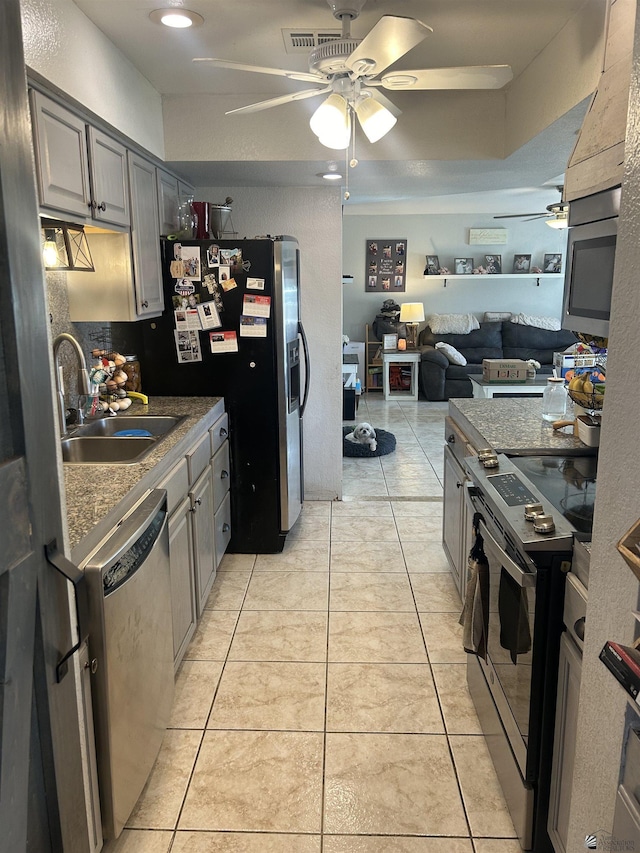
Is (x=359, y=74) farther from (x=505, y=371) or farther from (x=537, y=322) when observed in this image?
(x=537, y=322)

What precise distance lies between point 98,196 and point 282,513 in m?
1.95

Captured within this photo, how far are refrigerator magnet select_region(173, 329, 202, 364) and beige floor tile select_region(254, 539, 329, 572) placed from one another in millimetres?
1204

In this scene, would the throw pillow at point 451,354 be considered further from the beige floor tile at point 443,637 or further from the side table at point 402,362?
the beige floor tile at point 443,637

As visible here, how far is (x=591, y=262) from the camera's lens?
64.7 inches

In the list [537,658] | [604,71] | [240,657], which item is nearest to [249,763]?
[240,657]

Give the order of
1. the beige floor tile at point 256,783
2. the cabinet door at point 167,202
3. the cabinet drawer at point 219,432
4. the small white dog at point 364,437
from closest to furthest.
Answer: the beige floor tile at point 256,783 < the cabinet drawer at point 219,432 < the cabinet door at point 167,202 < the small white dog at point 364,437

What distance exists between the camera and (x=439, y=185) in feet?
14.6

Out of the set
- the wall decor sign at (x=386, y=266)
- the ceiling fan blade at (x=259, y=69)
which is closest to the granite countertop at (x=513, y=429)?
the ceiling fan blade at (x=259, y=69)

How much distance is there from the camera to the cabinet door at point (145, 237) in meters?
2.92

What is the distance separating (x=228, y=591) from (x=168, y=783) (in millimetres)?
1282

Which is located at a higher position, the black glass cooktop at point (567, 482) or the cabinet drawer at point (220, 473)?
the black glass cooktop at point (567, 482)

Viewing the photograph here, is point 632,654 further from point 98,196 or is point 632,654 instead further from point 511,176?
point 511,176

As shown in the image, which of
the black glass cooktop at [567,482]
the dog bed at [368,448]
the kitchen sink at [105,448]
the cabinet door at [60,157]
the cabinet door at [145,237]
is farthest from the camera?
the dog bed at [368,448]

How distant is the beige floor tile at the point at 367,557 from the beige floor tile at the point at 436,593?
162 mm
